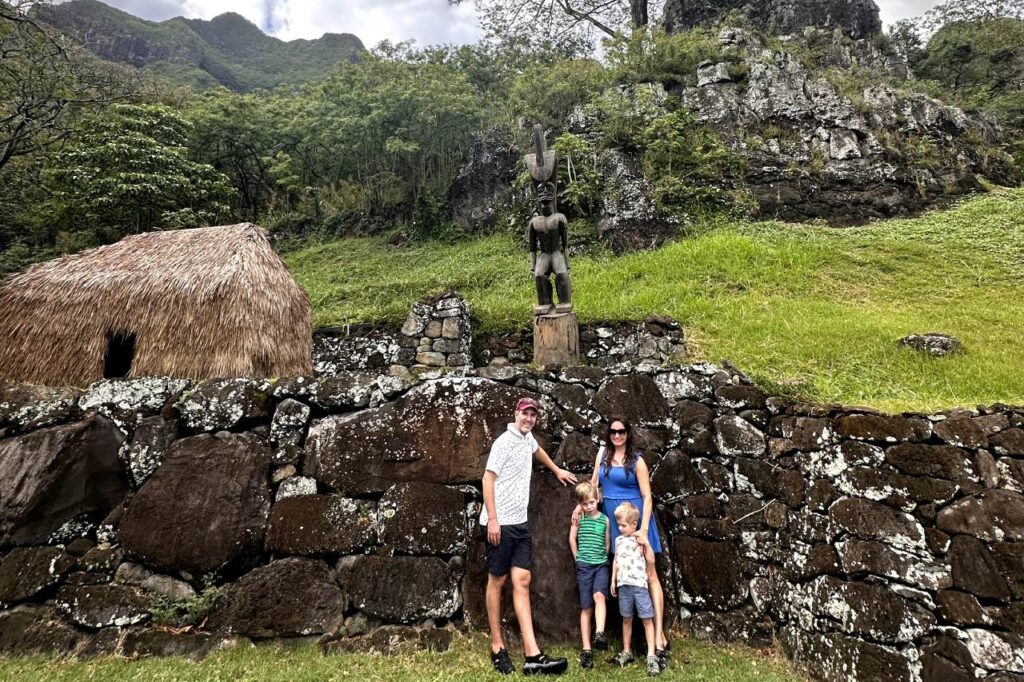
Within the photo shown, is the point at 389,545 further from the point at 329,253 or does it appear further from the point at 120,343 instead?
the point at 329,253

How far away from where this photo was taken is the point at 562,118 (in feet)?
58.1

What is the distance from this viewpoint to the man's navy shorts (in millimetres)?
3102

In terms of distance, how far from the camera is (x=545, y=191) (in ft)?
18.9

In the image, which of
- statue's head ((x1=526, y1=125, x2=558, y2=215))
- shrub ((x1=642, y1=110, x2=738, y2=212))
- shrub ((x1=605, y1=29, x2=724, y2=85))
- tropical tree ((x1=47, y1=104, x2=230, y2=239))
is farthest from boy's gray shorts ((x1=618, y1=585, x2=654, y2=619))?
shrub ((x1=605, y1=29, x2=724, y2=85))

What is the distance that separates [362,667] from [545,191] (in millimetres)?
4802

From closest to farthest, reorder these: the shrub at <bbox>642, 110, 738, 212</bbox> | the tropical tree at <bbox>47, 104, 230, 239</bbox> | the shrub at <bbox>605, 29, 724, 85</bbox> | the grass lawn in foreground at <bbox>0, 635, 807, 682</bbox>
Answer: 1. the grass lawn in foreground at <bbox>0, 635, 807, 682</bbox>
2. the shrub at <bbox>642, 110, 738, 212</bbox>
3. the tropical tree at <bbox>47, 104, 230, 239</bbox>
4. the shrub at <bbox>605, 29, 724, 85</bbox>

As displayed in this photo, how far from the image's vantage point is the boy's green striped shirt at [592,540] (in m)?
3.21

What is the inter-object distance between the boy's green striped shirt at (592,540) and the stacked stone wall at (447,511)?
0.25 meters

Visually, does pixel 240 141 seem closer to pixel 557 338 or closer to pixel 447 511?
pixel 557 338

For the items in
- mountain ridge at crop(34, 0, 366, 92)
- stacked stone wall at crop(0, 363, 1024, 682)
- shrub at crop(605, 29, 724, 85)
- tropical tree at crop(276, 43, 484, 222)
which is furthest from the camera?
mountain ridge at crop(34, 0, 366, 92)

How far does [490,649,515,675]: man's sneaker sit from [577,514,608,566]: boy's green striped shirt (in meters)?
0.72

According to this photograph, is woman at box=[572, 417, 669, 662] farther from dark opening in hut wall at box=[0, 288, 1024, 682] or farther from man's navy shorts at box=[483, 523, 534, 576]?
man's navy shorts at box=[483, 523, 534, 576]

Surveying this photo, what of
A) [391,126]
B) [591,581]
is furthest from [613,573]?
[391,126]

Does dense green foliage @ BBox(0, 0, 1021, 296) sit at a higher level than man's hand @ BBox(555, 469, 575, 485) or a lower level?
higher
